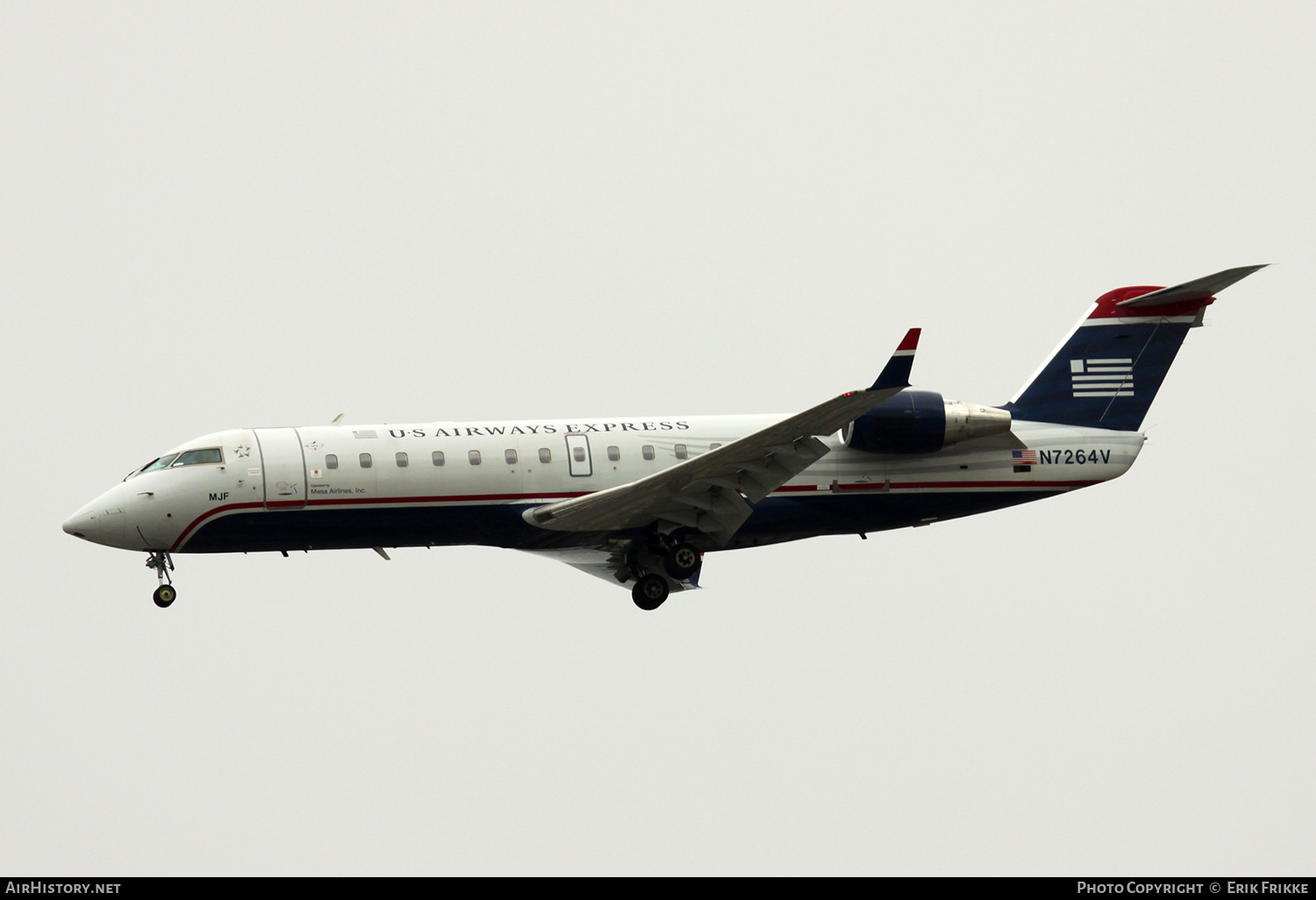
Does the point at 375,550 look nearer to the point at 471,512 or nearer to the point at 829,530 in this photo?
the point at 471,512

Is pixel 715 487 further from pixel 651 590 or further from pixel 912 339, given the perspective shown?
pixel 912 339

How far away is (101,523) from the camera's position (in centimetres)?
2831

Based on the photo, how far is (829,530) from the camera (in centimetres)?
3067

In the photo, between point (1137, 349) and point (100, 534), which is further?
point (1137, 349)

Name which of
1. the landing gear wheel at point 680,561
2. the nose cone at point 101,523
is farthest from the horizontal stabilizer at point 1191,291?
the nose cone at point 101,523

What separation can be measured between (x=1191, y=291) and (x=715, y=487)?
10075 millimetres

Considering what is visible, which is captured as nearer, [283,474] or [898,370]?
[898,370]

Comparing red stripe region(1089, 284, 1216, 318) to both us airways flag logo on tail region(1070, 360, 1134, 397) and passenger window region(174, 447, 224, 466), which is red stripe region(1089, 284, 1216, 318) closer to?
us airways flag logo on tail region(1070, 360, 1134, 397)

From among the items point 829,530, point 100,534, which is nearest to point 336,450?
point 100,534

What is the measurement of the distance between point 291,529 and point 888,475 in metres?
10.6

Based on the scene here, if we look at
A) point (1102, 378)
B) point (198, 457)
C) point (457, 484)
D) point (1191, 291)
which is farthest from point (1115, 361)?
point (198, 457)

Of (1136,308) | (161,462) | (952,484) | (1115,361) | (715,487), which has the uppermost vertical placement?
(1136,308)

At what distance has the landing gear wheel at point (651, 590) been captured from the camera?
29.8 metres

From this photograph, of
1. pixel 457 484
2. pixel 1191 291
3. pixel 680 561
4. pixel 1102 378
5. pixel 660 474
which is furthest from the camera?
pixel 1102 378
